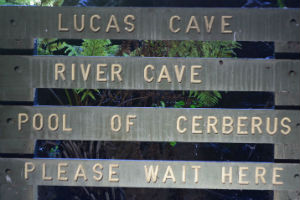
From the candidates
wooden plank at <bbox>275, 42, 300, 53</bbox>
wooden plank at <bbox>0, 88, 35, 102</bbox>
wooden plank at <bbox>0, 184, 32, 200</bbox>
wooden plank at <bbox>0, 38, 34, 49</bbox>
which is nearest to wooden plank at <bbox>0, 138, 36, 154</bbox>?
wooden plank at <bbox>0, 184, 32, 200</bbox>

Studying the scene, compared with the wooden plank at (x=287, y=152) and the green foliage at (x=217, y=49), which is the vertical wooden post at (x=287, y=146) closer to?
the wooden plank at (x=287, y=152)

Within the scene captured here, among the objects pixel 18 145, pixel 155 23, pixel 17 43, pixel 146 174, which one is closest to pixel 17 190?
pixel 18 145

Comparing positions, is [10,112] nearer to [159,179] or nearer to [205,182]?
[159,179]

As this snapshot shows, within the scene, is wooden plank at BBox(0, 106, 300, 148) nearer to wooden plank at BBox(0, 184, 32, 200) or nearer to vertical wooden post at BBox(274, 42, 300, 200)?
vertical wooden post at BBox(274, 42, 300, 200)

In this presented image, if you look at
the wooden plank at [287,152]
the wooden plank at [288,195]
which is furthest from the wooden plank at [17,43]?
the wooden plank at [288,195]

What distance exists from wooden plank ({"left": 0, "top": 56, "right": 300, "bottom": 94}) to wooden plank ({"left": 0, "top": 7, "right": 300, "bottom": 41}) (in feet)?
0.62

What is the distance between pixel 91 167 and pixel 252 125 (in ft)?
4.25

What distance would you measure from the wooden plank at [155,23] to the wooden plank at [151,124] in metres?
0.57

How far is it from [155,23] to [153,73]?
15.2 inches

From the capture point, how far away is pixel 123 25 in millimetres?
2535

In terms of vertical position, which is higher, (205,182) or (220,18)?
(220,18)

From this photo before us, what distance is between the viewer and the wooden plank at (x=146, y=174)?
256 centimetres

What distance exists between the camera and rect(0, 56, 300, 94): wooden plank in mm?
2510

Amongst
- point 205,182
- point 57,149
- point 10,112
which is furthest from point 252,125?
point 57,149
